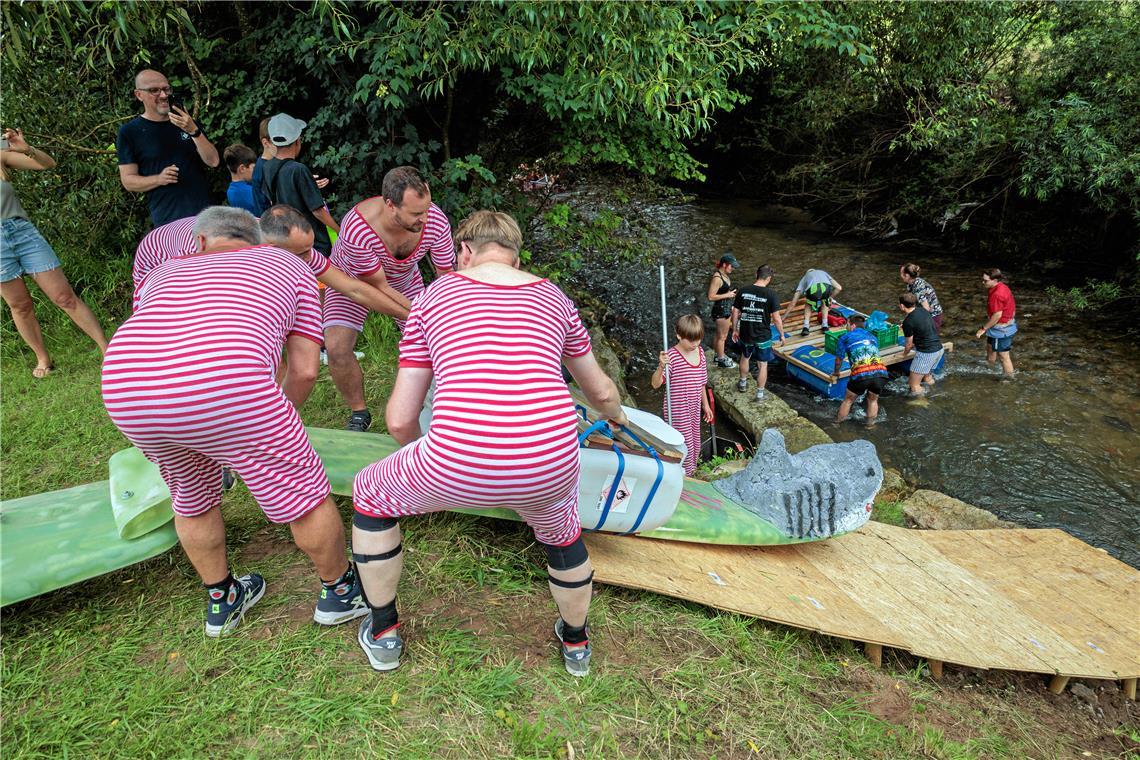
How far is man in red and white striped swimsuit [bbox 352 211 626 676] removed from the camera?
6.17 ft

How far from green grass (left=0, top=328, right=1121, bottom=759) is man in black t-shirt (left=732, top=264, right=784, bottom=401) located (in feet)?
15.3

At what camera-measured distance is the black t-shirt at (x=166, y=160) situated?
4588 mm

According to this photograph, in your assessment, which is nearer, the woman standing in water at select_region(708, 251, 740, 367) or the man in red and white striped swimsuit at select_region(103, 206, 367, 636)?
the man in red and white striped swimsuit at select_region(103, 206, 367, 636)

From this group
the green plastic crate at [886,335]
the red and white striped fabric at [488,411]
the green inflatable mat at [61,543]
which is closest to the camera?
the red and white striped fabric at [488,411]

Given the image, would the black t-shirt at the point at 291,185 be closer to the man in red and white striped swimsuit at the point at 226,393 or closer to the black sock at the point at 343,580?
the man in red and white striped swimsuit at the point at 226,393

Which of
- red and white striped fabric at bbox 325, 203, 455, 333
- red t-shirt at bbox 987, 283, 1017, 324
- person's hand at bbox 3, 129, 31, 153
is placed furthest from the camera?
red t-shirt at bbox 987, 283, 1017, 324

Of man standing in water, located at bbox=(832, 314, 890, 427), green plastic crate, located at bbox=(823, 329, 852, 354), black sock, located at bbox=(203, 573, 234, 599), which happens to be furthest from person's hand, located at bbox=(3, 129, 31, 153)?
green plastic crate, located at bbox=(823, 329, 852, 354)

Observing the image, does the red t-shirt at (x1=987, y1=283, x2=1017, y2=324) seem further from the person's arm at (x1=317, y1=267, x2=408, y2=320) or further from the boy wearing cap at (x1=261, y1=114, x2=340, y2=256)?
the boy wearing cap at (x1=261, y1=114, x2=340, y2=256)

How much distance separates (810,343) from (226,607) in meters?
7.56

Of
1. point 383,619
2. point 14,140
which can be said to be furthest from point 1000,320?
point 14,140

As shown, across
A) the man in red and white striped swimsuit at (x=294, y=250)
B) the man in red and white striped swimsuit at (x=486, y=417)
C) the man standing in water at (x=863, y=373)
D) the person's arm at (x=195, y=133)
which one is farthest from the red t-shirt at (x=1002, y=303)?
the person's arm at (x=195, y=133)

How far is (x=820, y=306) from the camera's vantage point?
28.9ft

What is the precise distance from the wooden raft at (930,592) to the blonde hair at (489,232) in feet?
5.14

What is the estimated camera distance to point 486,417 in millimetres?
1863
